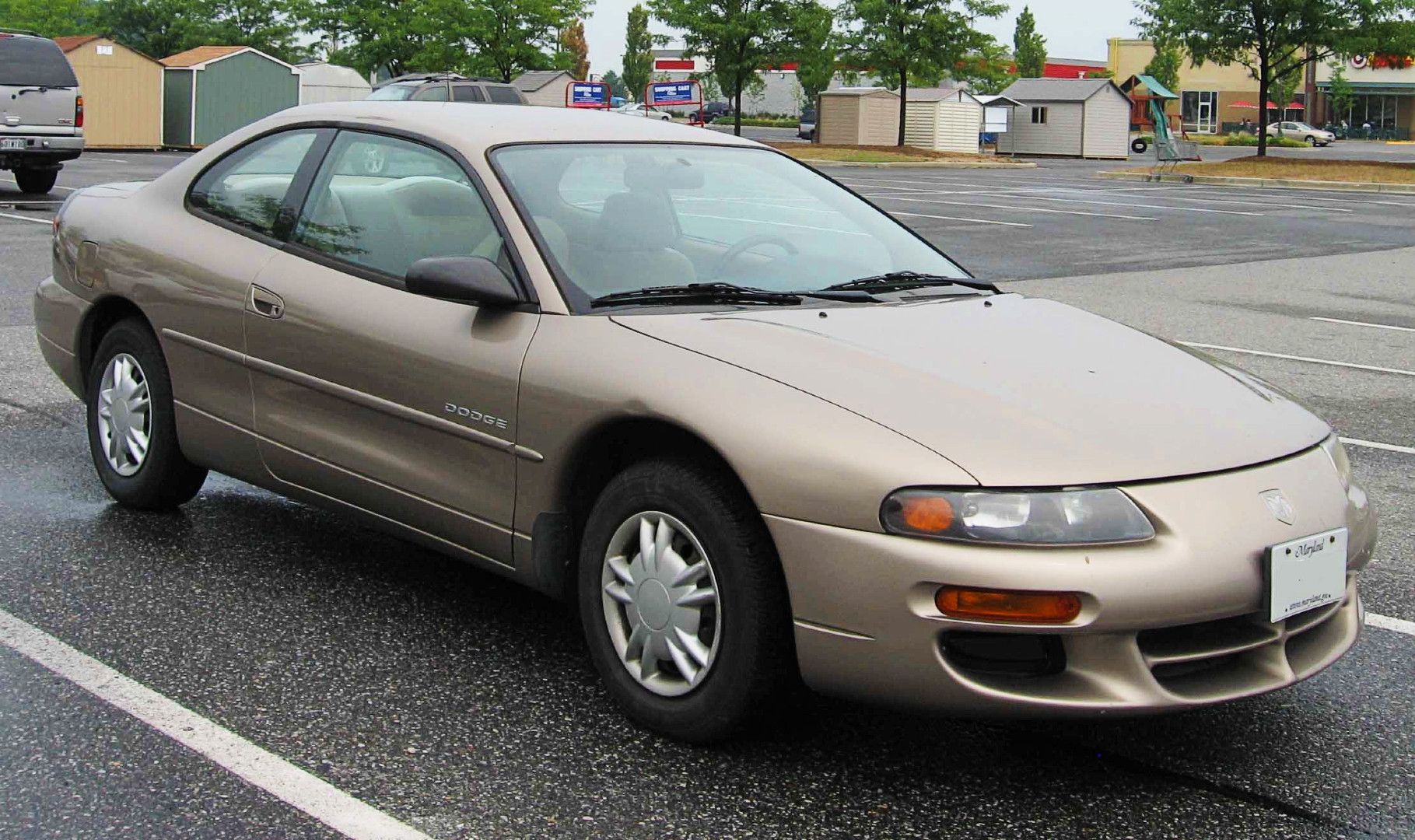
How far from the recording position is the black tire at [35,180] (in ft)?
67.3

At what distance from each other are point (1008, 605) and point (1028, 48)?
10680cm

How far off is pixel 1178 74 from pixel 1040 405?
341 feet

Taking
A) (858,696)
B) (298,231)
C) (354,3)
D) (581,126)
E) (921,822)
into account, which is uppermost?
(354,3)

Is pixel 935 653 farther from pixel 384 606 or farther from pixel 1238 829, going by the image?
pixel 384 606

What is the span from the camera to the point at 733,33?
49688mm

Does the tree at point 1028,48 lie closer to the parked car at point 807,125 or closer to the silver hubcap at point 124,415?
the parked car at point 807,125

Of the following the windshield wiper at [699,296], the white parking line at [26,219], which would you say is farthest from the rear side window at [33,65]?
the windshield wiper at [699,296]

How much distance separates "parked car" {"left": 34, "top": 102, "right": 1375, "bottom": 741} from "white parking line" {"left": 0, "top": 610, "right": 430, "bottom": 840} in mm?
683

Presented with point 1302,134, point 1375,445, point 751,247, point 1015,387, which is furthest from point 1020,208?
point 1302,134

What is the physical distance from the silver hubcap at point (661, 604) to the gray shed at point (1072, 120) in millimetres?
59139

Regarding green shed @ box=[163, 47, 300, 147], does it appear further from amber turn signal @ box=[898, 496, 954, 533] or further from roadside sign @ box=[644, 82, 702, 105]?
amber turn signal @ box=[898, 496, 954, 533]

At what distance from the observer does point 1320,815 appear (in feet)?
10.6

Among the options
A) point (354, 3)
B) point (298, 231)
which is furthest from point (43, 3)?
point (298, 231)

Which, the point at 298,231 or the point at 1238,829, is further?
the point at 298,231
